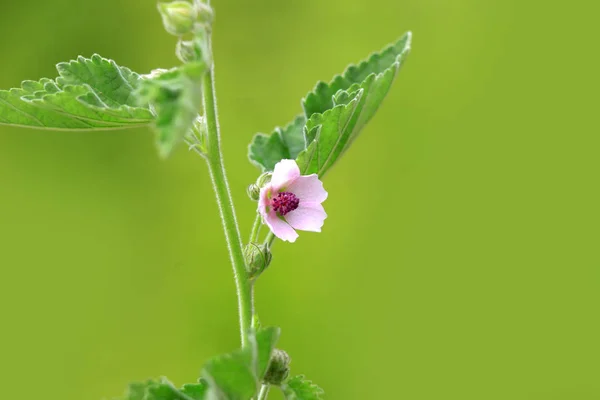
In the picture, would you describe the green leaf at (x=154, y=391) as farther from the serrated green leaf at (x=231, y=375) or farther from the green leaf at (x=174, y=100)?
the green leaf at (x=174, y=100)

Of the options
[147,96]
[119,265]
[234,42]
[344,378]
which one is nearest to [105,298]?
[119,265]

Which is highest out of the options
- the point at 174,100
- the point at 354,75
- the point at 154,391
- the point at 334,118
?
the point at 354,75

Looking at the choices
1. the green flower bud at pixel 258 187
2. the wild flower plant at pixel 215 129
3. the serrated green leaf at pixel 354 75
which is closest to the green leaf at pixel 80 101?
the wild flower plant at pixel 215 129

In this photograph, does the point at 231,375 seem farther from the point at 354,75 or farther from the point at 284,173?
the point at 354,75

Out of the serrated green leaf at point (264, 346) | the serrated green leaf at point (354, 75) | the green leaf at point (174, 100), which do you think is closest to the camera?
the green leaf at point (174, 100)

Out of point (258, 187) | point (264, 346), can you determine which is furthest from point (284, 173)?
point (264, 346)

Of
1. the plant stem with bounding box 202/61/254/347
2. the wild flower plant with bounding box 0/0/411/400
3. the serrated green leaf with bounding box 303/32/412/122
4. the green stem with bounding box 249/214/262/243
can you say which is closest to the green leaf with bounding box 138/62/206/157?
the wild flower plant with bounding box 0/0/411/400

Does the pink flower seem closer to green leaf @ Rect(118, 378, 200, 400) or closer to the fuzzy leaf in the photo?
the fuzzy leaf

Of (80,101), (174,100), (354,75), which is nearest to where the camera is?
(174,100)
